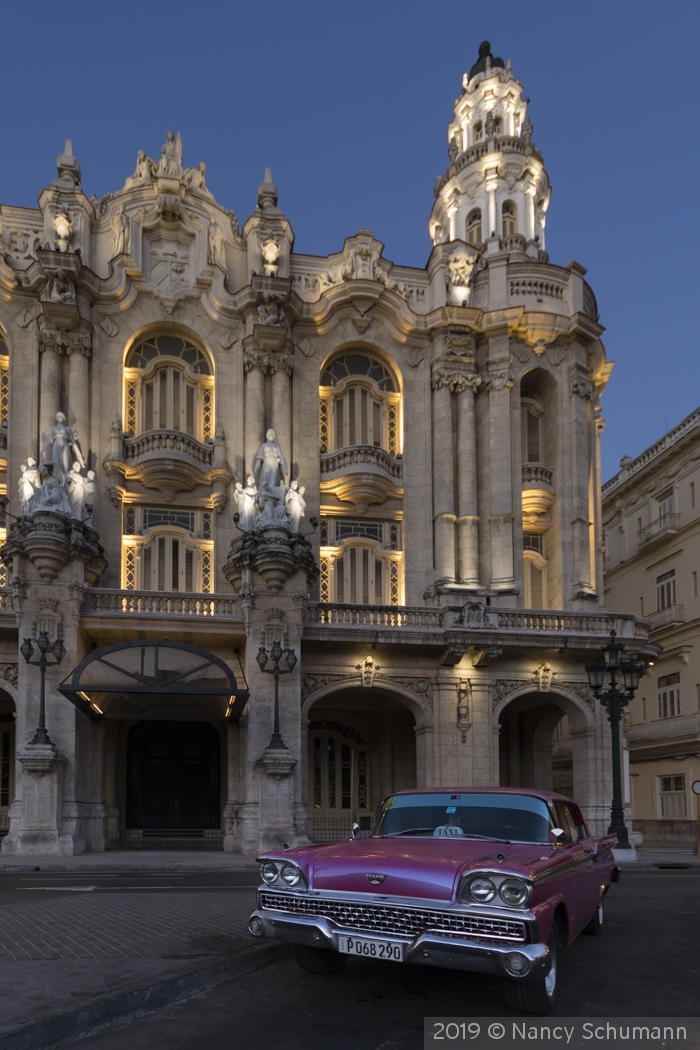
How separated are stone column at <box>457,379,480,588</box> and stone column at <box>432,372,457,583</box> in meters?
0.30

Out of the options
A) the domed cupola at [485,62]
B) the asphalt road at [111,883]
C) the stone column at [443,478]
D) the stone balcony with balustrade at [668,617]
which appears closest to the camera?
the asphalt road at [111,883]

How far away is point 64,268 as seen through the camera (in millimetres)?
28406

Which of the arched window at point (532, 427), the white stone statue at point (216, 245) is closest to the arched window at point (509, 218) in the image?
the arched window at point (532, 427)

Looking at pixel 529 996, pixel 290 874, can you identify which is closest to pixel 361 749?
pixel 290 874

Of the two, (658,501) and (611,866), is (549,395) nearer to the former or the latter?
(658,501)

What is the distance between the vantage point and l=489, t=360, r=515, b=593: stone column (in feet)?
97.2

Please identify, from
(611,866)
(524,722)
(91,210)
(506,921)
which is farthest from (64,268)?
(506,921)

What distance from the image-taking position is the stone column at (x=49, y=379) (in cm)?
2823

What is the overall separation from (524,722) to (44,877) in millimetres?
18721

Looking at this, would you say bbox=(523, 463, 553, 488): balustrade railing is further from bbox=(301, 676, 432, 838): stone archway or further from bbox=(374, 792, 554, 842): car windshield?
bbox=(374, 792, 554, 842): car windshield

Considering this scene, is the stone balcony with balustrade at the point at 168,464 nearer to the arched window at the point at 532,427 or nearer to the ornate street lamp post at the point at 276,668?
the ornate street lamp post at the point at 276,668

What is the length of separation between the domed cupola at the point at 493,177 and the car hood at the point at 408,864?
31.7 meters

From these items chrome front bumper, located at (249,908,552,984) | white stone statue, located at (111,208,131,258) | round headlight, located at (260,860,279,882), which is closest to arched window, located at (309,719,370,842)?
white stone statue, located at (111,208,131,258)

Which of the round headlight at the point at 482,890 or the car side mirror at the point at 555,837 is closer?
the round headlight at the point at 482,890
